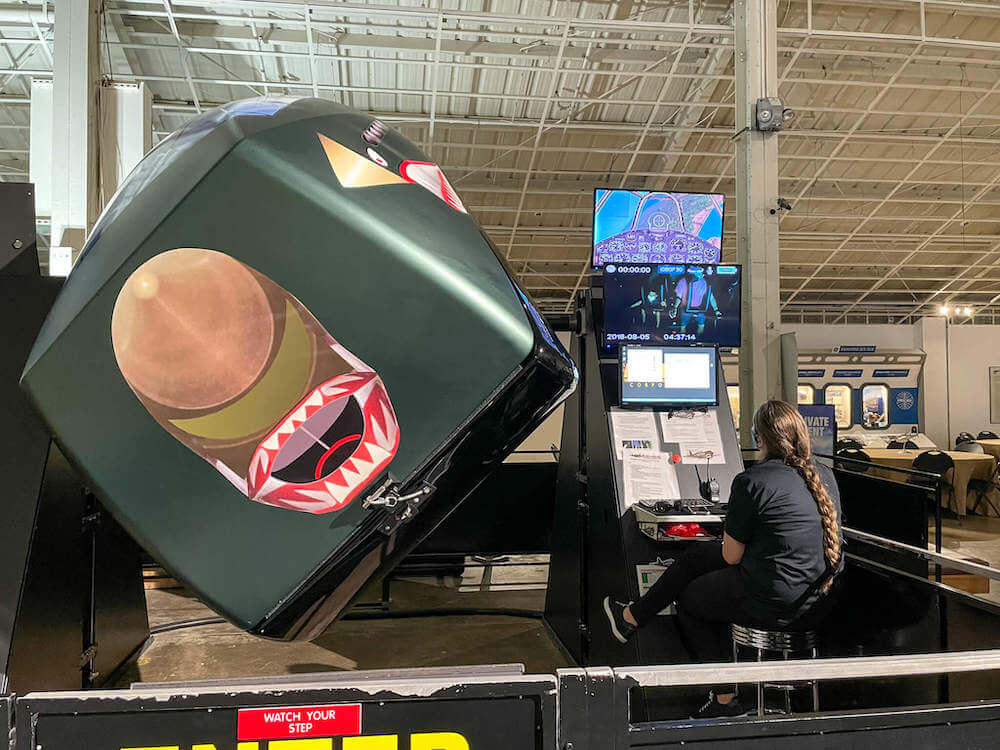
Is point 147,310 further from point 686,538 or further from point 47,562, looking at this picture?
point 686,538

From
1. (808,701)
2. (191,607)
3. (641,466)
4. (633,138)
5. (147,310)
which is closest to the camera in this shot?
(147,310)

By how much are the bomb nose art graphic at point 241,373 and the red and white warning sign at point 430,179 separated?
43 cm

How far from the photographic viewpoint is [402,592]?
5473 millimetres

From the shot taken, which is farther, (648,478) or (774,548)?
(648,478)

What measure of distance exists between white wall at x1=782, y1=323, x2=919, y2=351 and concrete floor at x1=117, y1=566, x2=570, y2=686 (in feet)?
45.3

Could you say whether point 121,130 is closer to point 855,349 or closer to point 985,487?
point 985,487

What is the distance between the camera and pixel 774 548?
7.91ft

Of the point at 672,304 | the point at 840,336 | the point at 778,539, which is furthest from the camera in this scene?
the point at 840,336

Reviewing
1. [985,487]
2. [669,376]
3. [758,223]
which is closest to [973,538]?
[985,487]

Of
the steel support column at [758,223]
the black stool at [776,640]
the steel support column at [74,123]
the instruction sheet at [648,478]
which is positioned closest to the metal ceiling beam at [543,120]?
the steel support column at [758,223]

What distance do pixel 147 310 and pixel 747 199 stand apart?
200 inches

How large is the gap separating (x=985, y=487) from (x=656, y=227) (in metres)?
7.75

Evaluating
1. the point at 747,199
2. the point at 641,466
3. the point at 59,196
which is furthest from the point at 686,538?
the point at 59,196

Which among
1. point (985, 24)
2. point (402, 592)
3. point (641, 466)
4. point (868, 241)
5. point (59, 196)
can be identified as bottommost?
point (402, 592)
